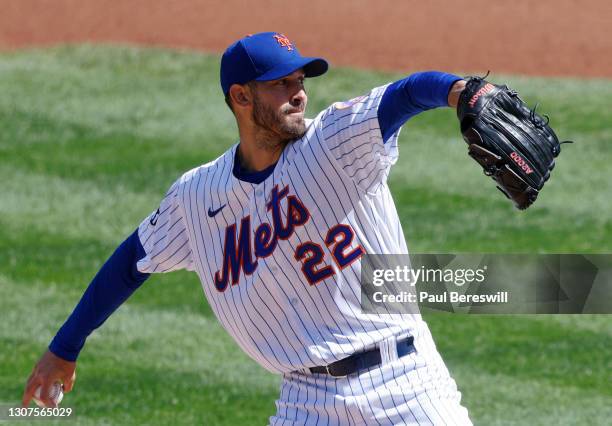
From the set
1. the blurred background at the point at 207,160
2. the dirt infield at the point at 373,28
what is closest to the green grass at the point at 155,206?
the blurred background at the point at 207,160

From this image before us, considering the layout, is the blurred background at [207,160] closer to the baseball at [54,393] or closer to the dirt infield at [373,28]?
the dirt infield at [373,28]

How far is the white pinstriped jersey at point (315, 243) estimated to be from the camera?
3773 millimetres

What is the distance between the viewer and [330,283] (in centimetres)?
380

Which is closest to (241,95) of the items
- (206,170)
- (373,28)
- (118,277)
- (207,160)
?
(206,170)

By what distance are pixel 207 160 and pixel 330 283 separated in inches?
280

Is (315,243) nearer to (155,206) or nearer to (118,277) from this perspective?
(118,277)

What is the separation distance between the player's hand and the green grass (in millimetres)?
1822

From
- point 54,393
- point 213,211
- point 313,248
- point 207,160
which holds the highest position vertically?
point 207,160

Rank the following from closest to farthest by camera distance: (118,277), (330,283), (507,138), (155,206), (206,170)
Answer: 1. (507,138)
2. (330,283)
3. (206,170)
4. (118,277)
5. (155,206)

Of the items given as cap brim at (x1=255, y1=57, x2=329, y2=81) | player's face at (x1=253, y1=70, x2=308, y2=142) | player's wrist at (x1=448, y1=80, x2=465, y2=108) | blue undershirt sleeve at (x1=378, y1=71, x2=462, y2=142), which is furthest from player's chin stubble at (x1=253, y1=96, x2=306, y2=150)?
player's wrist at (x1=448, y1=80, x2=465, y2=108)

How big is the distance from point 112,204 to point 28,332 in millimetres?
2452

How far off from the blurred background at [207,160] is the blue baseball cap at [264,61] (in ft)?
8.96

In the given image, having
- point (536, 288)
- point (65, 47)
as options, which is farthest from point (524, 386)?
point (65, 47)

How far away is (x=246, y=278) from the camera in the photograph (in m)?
3.98
